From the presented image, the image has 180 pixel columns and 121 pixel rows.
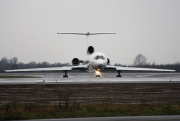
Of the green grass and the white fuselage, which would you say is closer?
the green grass

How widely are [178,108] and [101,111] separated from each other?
3718mm

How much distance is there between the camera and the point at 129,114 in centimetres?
1288

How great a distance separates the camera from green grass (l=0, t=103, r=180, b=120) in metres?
12.9

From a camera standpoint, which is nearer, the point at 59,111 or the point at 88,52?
the point at 59,111

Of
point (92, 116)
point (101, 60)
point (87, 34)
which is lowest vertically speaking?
point (92, 116)

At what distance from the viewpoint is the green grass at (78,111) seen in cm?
1286

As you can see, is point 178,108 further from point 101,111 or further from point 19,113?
point 19,113

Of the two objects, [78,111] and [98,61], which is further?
[98,61]

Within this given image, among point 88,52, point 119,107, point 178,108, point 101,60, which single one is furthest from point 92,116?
point 88,52

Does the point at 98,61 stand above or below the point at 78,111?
above

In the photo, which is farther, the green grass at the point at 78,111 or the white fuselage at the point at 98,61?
the white fuselage at the point at 98,61

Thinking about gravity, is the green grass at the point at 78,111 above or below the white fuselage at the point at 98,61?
below

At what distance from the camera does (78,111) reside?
45.2ft

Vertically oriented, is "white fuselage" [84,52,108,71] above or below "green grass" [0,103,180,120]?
above
